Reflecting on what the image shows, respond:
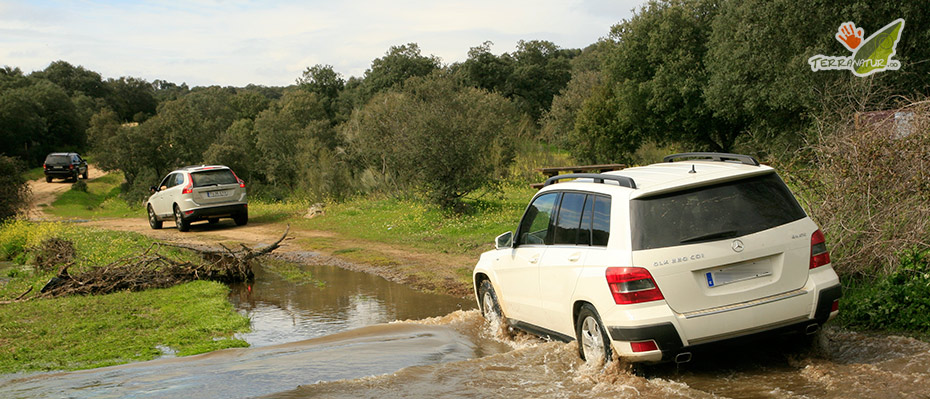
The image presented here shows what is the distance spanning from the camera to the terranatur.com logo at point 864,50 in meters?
24.8

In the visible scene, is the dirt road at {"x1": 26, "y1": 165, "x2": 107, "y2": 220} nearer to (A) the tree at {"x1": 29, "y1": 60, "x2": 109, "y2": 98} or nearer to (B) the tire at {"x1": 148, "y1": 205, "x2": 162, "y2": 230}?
(B) the tire at {"x1": 148, "y1": 205, "x2": 162, "y2": 230}

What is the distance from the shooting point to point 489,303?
8203mm

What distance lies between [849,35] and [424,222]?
1662 cm

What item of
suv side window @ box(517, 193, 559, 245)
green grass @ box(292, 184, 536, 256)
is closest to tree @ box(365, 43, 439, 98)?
green grass @ box(292, 184, 536, 256)

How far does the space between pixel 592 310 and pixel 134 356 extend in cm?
503

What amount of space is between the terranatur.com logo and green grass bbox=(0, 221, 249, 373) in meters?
22.3

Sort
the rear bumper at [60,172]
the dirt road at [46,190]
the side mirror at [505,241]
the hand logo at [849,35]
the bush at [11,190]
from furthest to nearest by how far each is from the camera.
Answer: the rear bumper at [60,172] < the dirt road at [46,190] < the hand logo at [849,35] < the bush at [11,190] < the side mirror at [505,241]

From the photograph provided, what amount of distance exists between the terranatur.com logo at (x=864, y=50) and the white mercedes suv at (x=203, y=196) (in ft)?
66.0

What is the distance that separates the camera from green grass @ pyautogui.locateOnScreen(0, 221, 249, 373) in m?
7.78

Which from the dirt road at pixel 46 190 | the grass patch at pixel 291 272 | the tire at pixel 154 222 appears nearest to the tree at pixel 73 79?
the dirt road at pixel 46 190

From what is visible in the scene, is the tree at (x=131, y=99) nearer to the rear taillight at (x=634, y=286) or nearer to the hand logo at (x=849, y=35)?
the hand logo at (x=849, y=35)

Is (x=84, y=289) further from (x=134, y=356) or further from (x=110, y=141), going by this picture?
(x=110, y=141)

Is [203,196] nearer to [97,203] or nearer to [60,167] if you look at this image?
[97,203]

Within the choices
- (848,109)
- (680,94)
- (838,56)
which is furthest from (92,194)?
(848,109)
